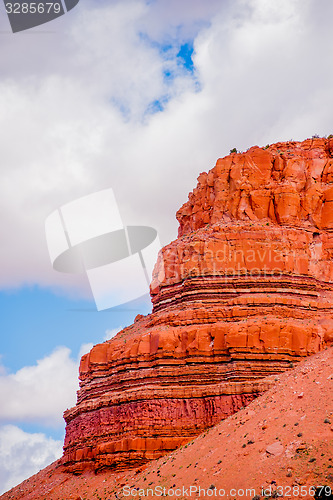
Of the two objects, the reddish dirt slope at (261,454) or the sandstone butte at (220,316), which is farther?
the sandstone butte at (220,316)

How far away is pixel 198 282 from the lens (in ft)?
156

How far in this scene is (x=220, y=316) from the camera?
148 feet

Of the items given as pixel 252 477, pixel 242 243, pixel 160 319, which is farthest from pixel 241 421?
pixel 242 243

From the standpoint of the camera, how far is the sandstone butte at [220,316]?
41938mm

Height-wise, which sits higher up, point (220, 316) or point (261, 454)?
point (220, 316)

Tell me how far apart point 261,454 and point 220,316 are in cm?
1569

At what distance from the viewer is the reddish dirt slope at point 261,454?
27.6 metres

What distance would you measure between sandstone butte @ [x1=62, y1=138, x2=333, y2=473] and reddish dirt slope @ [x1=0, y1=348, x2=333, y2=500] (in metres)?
2.33

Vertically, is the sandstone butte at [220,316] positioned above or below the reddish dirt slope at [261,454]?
above

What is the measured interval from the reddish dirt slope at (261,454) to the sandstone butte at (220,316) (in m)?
2.33

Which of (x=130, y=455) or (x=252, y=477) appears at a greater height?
(x=130, y=455)

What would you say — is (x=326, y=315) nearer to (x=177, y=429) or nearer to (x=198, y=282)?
(x=198, y=282)

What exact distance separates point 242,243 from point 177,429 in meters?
15.5

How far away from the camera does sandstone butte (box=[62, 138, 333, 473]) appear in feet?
138
